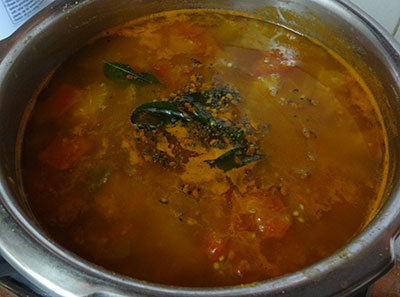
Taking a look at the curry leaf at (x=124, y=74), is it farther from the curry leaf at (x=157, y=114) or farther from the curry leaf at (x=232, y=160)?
the curry leaf at (x=232, y=160)

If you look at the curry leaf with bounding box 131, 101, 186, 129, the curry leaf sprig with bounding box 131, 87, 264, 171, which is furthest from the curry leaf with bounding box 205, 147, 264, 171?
the curry leaf with bounding box 131, 101, 186, 129

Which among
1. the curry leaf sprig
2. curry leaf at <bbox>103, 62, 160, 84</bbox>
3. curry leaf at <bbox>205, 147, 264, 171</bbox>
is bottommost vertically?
curry leaf at <bbox>205, 147, 264, 171</bbox>

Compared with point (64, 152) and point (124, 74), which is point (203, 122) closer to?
point (124, 74)

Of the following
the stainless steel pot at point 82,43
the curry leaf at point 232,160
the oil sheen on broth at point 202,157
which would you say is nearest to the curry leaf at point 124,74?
the oil sheen on broth at point 202,157

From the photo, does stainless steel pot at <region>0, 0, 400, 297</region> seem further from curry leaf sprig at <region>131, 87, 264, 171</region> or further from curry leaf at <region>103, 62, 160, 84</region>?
curry leaf sprig at <region>131, 87, 264, 171</region>

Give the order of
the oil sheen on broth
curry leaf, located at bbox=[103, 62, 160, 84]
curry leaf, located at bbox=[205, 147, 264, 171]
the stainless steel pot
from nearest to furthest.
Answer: the stainless steel pot → the oil sheen on broth → curry leaf, located at bbox=[205, 147, 264, 171] → curry leaf, located at bbox=[103, 62, 160, 84]

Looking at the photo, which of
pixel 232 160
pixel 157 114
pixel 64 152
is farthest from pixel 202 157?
pixel 64 152

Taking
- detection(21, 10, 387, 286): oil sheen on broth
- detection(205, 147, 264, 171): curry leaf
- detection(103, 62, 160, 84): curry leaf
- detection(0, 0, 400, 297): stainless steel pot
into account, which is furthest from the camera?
detection(103, 62, 160, 84): curry leaf

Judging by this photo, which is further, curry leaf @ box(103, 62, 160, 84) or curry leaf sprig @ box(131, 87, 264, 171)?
curry leaf @ box(103, 62, 160, 84)
